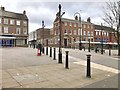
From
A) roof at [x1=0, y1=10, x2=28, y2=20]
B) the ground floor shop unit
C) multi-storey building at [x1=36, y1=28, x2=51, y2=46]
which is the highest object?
roof at [x1=0, y1=10, x2=28, y2=20]

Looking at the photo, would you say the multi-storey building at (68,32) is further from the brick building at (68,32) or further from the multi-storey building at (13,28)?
the multi-storey building at (13,28)

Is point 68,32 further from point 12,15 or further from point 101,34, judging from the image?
point 101,34

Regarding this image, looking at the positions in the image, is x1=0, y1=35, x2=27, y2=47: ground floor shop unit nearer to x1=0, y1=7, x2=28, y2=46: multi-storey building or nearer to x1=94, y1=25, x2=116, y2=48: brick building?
x1=0, y1=7, x2=28, y2=46: multi-storey building

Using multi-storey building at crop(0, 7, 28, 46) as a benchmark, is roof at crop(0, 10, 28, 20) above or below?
above

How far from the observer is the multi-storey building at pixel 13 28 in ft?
144

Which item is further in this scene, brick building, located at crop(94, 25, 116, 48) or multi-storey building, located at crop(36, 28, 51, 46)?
brick building, located at crop(94, 25, 116, 48)

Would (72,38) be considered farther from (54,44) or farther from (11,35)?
(11,35)

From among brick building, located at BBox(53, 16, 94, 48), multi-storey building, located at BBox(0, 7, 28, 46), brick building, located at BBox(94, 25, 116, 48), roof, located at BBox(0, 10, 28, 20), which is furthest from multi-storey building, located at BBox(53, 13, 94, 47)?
roof, located at BBox(0, 10, 28, 20)

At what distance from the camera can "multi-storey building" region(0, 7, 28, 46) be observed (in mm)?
A: 43947

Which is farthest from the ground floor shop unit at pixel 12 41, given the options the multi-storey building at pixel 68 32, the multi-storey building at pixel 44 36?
the multi-storey building at pixel 44 36

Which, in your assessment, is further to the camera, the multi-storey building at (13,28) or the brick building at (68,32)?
the brick building at (68,32)

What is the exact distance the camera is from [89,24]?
59.0 meters

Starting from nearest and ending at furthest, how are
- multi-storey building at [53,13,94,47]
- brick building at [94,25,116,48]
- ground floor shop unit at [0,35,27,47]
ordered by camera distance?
ground floor shop unit at [0,35,27,47] → multi-storey building at [53,13,94,47] → brick building at [94,25,116,48]

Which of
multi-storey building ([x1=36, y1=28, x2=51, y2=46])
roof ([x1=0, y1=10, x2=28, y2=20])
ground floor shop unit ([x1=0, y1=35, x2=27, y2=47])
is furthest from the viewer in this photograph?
multi-storey building ([x1=36, y1=28, x2=51, y2=46])
